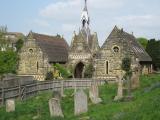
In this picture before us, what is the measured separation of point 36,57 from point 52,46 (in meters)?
4.94

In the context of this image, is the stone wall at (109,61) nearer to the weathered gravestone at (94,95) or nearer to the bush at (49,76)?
the bush at (49,76)

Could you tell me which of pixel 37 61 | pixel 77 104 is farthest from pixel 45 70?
pixel 77 104

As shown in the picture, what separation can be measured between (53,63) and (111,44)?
410 inches

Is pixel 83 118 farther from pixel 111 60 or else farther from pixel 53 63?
pixel 53 63

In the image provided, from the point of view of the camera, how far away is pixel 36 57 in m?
63.5

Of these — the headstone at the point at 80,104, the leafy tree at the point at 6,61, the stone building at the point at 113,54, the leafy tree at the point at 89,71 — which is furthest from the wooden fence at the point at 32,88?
the headstone at the point at 80,104

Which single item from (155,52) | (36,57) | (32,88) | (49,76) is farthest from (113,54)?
(32,88)

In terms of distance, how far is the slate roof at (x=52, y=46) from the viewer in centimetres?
6362

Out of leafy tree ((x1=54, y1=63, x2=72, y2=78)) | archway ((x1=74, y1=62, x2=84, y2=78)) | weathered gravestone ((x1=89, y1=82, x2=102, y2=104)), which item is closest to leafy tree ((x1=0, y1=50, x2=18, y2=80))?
leafy tree ((x1=54, y1=63, x2=72, y2=78))

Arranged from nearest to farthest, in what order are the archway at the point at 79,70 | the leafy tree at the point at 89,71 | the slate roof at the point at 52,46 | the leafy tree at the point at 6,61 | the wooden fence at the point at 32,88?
1. the wooden fence at the point at 32,88
2. the leafy tree at the point at 6,61
3. the leafy tree at the point at 89,71
4. the slate roof at the point at 52,46
5. the archway at the point at 79,70

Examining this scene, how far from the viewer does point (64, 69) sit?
61.2 m

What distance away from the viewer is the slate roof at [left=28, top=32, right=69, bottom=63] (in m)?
63.6

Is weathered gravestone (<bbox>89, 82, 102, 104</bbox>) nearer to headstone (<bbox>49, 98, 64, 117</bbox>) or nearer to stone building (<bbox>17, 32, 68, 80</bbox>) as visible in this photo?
headstone (<bbox>49, 98, 64, 117</bbox>)

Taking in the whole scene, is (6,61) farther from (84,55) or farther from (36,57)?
(84,55)
